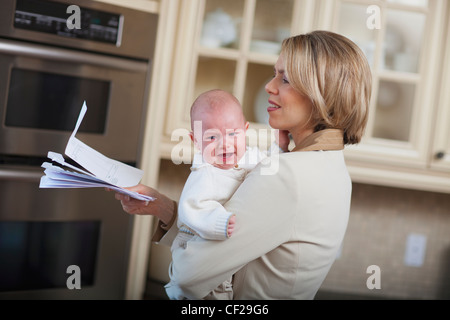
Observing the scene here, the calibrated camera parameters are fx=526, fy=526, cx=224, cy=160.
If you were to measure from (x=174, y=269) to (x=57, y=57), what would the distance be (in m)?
0.98

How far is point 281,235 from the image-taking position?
0.94 meters

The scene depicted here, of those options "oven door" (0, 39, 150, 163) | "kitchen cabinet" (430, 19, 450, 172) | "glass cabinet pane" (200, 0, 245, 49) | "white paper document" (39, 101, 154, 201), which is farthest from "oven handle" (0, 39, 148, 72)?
"kitchen cabinet" (430, 19, 450, 172)

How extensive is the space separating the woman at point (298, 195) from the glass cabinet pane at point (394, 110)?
1.10 meters

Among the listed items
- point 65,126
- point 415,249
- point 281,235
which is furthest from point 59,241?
point 415,249

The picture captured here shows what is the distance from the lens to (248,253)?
0.94m

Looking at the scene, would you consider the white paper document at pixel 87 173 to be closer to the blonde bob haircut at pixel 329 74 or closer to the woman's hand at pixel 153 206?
the woman's hand at pixel 153 206

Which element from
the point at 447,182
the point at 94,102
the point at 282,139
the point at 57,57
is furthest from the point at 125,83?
the point at 447,182

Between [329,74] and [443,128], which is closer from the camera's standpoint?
[329,74]

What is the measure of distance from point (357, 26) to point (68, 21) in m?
1.11

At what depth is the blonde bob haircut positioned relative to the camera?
99 centimetres

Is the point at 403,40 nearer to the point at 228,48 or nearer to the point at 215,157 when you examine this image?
the point at 228,48

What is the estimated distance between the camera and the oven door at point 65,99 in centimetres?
165

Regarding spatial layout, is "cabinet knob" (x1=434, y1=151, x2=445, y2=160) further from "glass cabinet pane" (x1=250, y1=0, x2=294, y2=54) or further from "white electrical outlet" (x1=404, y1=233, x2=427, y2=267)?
"glass cabinet pane" (x1=250, y1=0, x2=294, y2=54)
